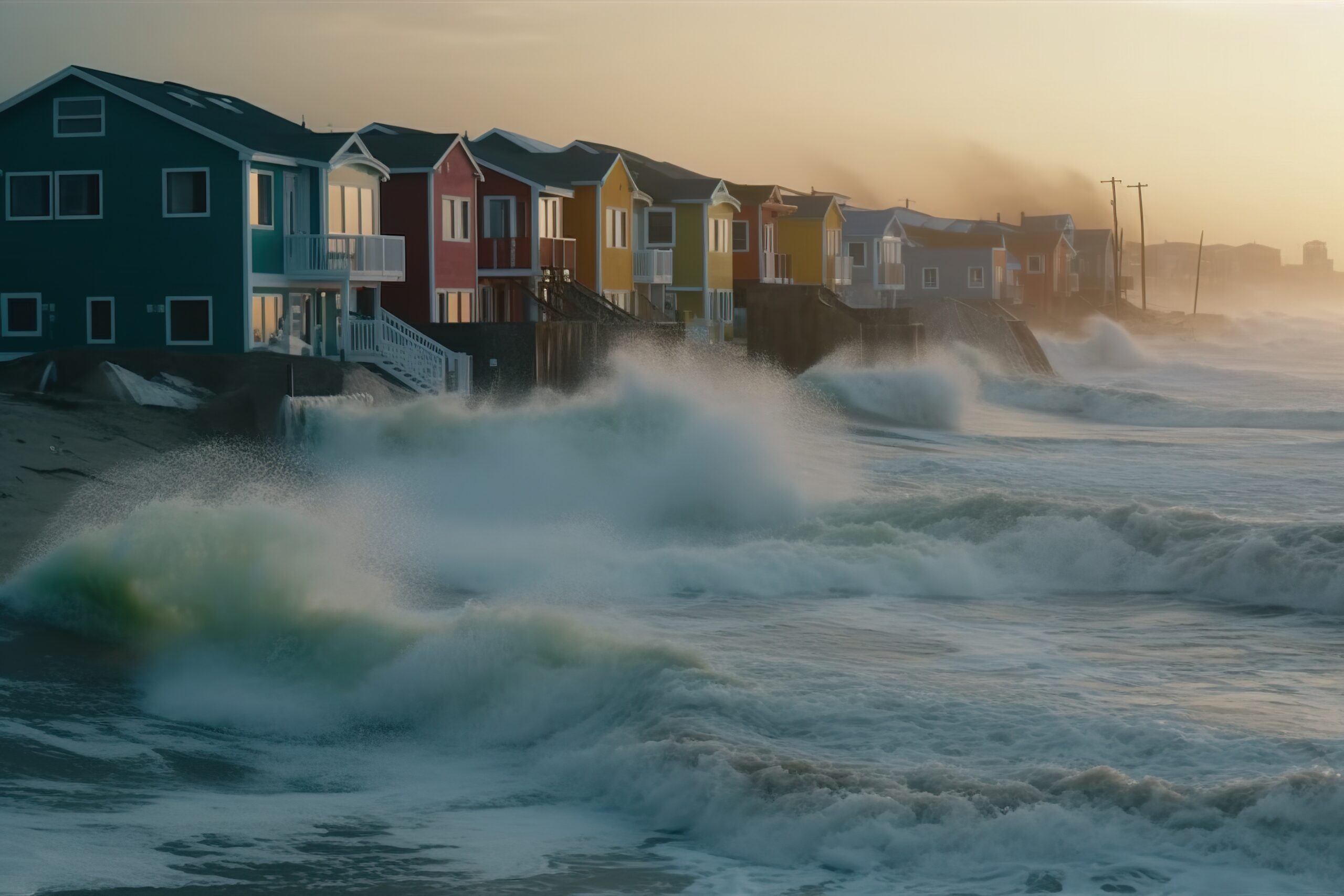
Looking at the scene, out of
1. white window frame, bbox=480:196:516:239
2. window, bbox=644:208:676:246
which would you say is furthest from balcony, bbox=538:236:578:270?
window, bbox=644:208:676:246

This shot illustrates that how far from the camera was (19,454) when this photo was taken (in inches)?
920

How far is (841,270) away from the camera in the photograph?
77.3 meters

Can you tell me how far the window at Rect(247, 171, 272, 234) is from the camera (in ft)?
112

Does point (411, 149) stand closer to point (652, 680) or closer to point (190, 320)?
point (190, 320)

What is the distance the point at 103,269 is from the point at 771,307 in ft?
83.5

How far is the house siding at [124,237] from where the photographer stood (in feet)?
112

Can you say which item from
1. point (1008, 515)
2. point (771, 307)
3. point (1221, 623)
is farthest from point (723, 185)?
point (1221, 623)

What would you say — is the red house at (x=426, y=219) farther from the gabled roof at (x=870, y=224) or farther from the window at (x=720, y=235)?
the gabled roof at (x=870, y=224)

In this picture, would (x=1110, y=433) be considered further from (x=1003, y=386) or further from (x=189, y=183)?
(x=189, y=183)

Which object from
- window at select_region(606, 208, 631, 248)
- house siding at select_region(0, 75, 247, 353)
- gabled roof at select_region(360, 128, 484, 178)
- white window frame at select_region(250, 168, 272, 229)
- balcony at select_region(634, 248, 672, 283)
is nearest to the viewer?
white window frame at select_region(250, 168, 272, 229)

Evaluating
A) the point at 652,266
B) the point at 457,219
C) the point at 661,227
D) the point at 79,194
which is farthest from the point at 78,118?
the point at 661,227

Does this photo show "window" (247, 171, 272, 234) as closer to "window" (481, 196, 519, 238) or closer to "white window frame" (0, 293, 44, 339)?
"white window frame" (0, 293, 44, 339)

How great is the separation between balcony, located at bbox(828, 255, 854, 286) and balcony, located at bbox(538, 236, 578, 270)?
27.8 m

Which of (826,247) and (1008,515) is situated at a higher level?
(826,247)
